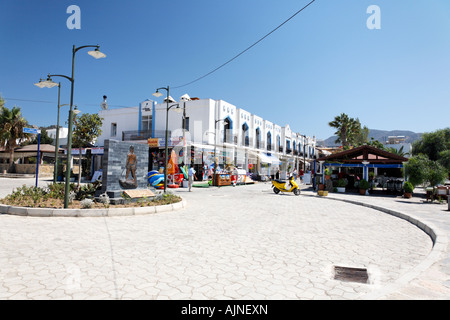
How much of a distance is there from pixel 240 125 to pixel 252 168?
6319mm

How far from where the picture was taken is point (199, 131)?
28000mm

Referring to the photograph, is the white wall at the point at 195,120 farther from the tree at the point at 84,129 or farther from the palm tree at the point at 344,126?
the palm tree at the point at 344,126

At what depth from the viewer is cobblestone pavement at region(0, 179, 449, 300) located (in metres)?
3.22

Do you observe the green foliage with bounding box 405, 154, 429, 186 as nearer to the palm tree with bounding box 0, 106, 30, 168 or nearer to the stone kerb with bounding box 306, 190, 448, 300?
the stone kerb with bounding box 306, 190, 448, 300

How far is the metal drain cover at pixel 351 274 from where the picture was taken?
3689 mm

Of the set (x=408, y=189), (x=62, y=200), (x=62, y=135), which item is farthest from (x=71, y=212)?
(x=62, y=135)

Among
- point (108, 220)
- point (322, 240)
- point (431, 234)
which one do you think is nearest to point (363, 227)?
point (431, 234)

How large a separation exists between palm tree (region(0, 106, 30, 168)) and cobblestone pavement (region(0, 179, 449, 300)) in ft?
107

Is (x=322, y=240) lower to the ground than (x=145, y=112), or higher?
lower

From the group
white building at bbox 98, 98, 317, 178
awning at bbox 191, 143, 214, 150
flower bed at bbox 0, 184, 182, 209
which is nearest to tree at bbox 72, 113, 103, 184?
flower bed at bbox 0, 184, 182, 209

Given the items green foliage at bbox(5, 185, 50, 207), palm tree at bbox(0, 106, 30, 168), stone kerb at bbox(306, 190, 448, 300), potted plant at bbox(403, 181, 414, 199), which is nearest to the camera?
stone kerb at bbox(306, 190, 448, 300)

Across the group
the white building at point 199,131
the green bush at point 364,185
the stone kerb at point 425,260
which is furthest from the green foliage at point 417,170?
the white building at point 199,131

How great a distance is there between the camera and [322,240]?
5777mm

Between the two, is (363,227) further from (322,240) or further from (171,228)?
(171,228)
